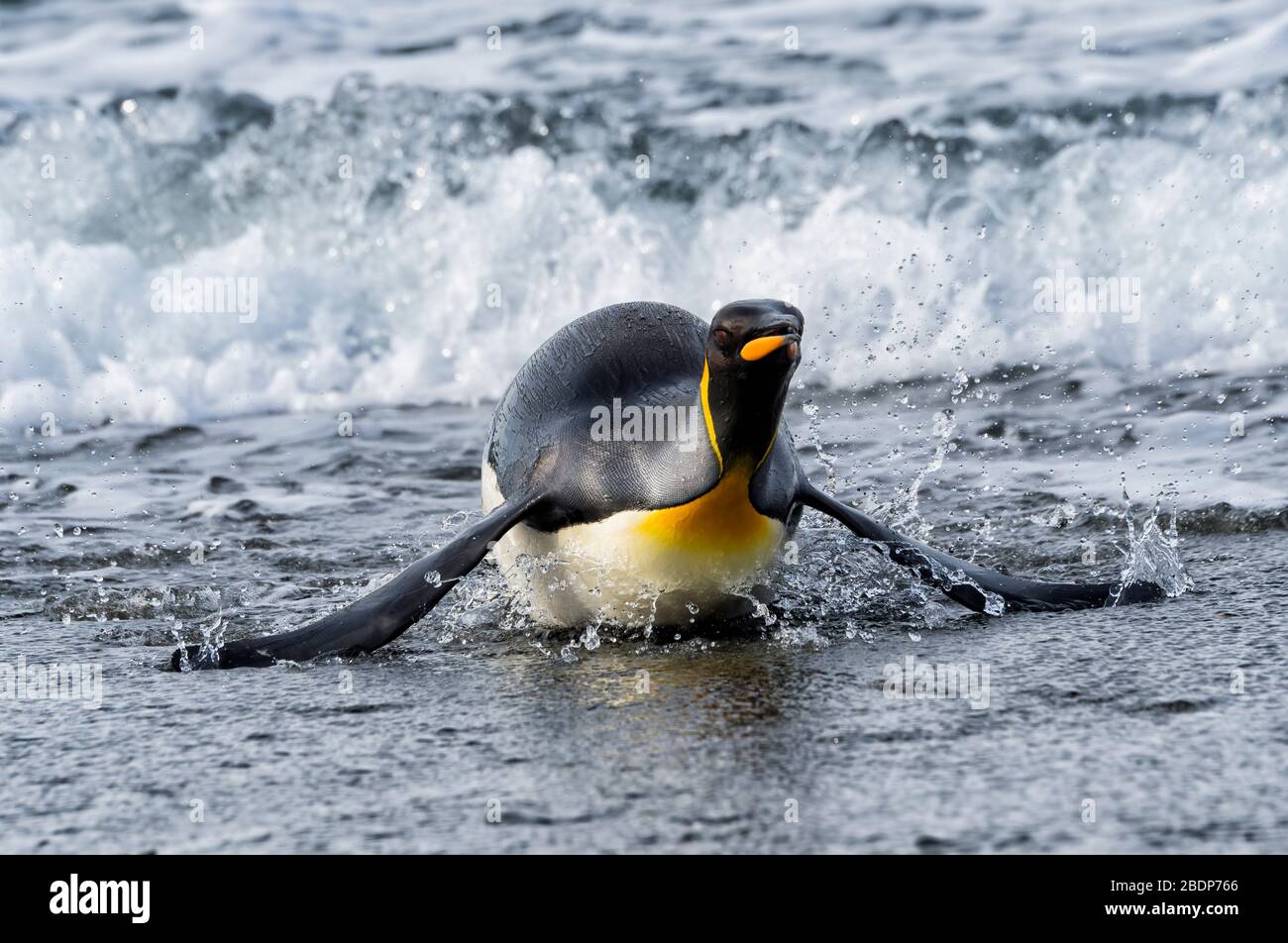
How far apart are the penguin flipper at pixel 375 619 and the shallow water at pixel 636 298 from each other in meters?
0.08

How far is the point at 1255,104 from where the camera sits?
1230cm

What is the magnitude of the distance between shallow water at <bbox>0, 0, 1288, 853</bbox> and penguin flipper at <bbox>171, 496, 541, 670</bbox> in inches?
3.0

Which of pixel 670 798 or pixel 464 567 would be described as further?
pixel 464 567

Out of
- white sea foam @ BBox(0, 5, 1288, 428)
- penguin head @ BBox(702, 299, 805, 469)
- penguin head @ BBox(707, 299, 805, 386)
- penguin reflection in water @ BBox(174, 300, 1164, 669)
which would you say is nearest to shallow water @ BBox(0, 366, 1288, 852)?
penguin reflection in water @ BBox(174, 300, 1164, 669)

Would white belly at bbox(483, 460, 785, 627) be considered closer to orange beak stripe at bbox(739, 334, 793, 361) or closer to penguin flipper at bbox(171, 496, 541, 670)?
penguin flipper at bbox(171, 496, 541, 670)

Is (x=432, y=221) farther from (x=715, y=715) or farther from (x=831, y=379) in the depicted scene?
(x=715, y=715)

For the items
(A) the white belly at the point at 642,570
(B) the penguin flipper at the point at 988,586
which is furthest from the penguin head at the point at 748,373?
(B) the penguin flipper at the point at 988,586

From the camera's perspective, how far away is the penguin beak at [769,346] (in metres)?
3.97

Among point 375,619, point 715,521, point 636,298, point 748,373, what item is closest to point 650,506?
point 715,521

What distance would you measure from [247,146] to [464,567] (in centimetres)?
972

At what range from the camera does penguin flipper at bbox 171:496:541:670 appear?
4.54 metres

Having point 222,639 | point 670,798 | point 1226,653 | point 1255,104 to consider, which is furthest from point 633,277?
point 670,798

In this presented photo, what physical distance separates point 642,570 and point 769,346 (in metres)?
0.84

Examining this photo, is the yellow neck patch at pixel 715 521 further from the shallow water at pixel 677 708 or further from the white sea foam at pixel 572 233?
the white sea foam at pixel 572 233
